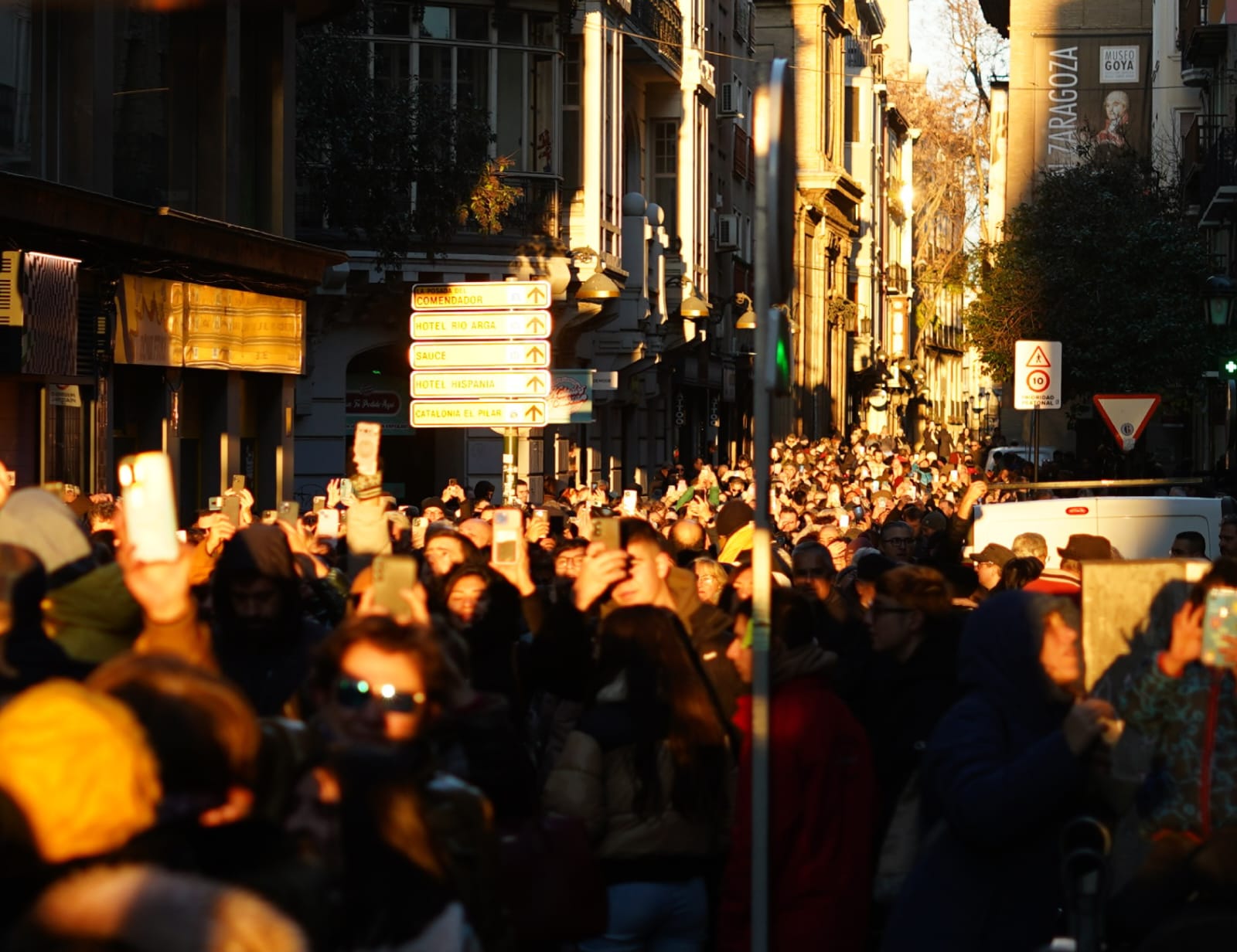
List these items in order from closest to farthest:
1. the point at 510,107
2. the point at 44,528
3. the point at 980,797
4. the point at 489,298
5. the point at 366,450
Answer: the point at 980,797, the point at 44,528, the point at 366,450, the point at 489,298, the point at 510,107

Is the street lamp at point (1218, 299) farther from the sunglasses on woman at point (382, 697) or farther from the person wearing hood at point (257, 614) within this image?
the sunglasses on woman at point (382, 697)

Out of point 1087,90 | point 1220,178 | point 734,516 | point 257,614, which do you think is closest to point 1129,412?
point 734,516

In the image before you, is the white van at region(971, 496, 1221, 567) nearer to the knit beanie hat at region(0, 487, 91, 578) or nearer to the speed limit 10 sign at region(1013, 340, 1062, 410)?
the speed limit 10 sign at region(1013, 340, 1062, 410)

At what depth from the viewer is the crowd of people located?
324 centimetres

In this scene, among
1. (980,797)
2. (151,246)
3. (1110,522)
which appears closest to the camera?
(980,797)

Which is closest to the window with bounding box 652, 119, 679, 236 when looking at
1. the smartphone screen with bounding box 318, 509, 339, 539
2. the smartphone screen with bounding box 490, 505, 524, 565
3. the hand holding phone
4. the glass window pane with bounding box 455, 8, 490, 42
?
the glass window pane with bounding box 455, 8, 490, 42

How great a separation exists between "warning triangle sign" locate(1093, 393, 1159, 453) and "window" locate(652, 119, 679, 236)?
19370mm

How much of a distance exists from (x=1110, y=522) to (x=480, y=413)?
539 centimetres

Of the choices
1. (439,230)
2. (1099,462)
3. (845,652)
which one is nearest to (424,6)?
(439,230)

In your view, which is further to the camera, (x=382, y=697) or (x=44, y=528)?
(x=44, y=528)

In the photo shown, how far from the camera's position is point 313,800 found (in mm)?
3730

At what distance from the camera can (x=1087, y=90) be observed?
6184cm

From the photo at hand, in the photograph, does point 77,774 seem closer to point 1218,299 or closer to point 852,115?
point 1218,299

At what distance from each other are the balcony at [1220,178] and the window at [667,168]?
10401 mm
